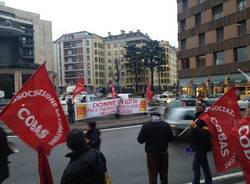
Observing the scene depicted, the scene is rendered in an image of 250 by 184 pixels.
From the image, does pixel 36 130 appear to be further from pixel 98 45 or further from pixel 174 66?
pixel 174 66

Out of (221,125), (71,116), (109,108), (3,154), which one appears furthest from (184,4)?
Result: (3,154)

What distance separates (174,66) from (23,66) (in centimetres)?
11305

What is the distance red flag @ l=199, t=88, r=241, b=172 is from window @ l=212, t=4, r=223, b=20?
52.5 metres

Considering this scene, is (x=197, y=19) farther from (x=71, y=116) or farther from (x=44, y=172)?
(x=44, y=172)

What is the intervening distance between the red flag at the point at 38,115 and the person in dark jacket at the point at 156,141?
6.32 ft

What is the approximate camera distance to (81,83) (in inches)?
1182

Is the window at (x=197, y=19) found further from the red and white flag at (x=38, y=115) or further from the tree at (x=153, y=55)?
the red and white flag at (x=38, y=115)

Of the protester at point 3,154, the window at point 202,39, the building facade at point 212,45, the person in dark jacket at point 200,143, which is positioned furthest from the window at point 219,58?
the protester at point 3,154

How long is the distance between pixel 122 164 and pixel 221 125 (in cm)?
489

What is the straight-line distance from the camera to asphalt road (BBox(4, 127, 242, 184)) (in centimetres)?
995

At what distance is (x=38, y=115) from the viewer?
6.04 metres

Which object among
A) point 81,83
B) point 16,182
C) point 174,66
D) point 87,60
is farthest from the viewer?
point 174,66

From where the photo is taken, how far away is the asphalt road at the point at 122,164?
995 cm

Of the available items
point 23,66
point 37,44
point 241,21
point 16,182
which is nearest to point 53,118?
point 16,182
